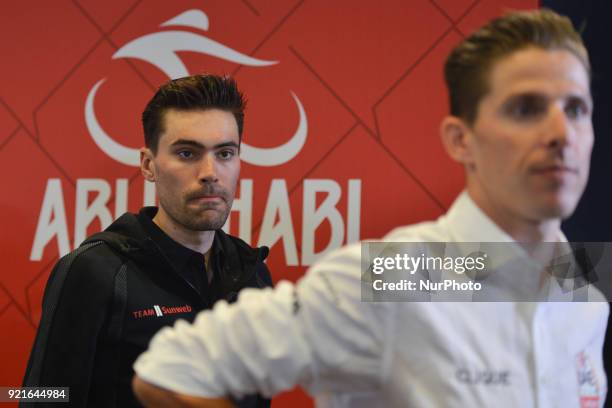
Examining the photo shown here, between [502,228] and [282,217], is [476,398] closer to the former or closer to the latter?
[502,228]

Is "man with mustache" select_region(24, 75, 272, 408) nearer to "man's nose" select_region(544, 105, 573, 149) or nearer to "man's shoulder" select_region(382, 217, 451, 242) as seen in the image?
"man's shoulder" select_region(382, 217, 451, 242)

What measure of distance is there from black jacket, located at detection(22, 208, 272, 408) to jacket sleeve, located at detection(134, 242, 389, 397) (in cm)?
85

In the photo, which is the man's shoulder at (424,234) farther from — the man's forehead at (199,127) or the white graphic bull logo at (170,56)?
the white graphic bull logo at (170,56)

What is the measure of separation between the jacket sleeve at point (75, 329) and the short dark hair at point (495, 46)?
42.4 inches

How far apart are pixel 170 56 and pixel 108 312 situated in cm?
113

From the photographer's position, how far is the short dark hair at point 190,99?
2.11 metres

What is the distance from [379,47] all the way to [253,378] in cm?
183

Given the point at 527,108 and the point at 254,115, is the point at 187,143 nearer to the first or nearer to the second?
the point at 254,115

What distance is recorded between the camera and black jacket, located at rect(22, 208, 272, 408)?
1.77m

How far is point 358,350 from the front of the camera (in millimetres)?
953

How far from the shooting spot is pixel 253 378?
0.95m

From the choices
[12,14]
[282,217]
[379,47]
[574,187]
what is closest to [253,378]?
[574,187]

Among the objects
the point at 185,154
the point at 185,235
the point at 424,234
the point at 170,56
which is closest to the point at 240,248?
the point at 185,235

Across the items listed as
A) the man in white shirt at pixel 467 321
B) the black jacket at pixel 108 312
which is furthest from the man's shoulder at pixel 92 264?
the man in white shirt at pixel 467 321
